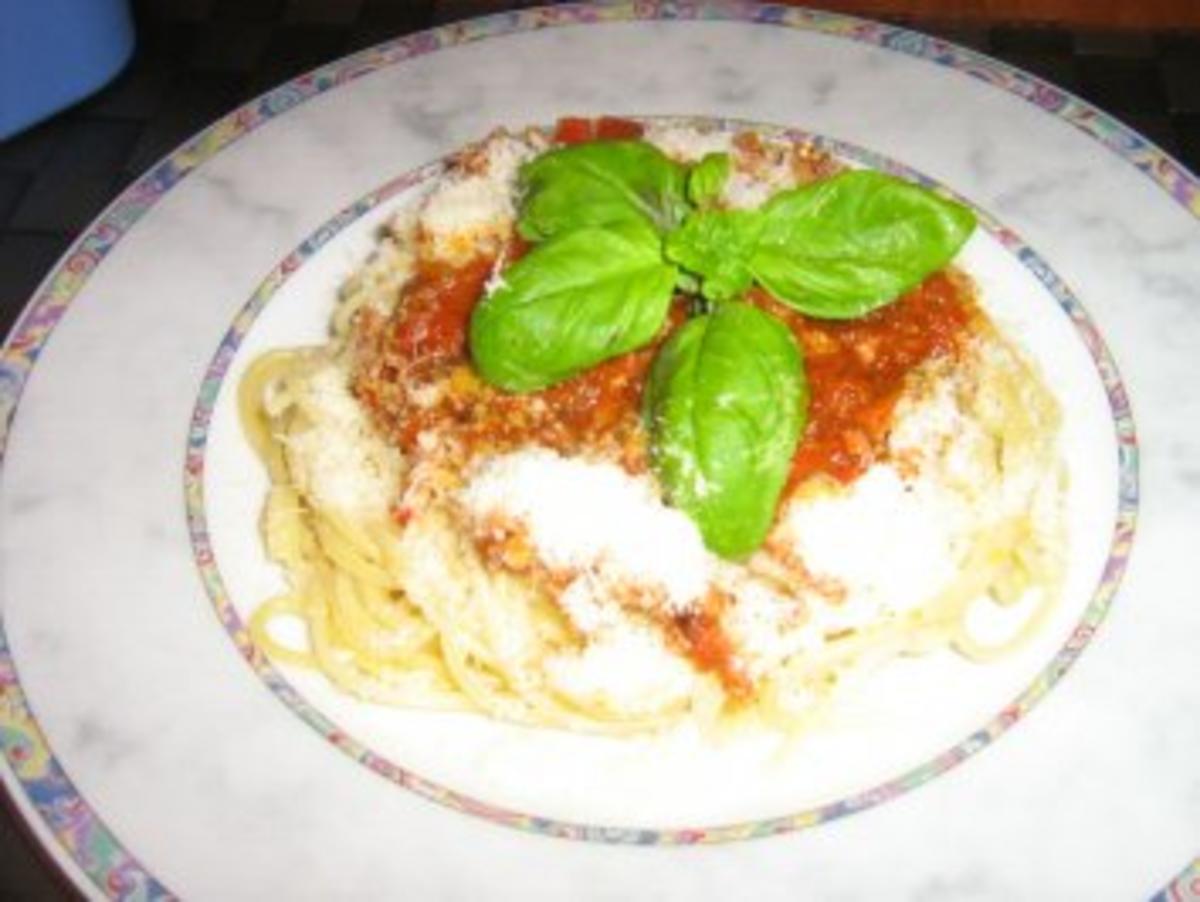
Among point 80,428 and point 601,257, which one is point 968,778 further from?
point 80,428

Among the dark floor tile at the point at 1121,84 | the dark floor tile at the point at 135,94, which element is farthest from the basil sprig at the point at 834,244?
the dark floor tile at the point at 135,94

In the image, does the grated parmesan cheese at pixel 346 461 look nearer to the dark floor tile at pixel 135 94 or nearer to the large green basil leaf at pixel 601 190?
the large green basil leaf at pixel 601 190

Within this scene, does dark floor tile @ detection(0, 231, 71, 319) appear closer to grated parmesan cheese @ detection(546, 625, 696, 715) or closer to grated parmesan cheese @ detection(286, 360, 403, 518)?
grated parmesan cheese @ detection(286, 360, 403, 518)

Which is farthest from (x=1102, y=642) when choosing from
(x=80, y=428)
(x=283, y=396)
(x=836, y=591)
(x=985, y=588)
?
(x=80, y=428)

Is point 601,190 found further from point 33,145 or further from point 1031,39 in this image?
point 33,145

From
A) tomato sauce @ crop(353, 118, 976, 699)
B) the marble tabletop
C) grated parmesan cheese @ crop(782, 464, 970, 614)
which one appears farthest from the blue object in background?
grated parmesan cheese @ crop(782, 464, 970, 614)
